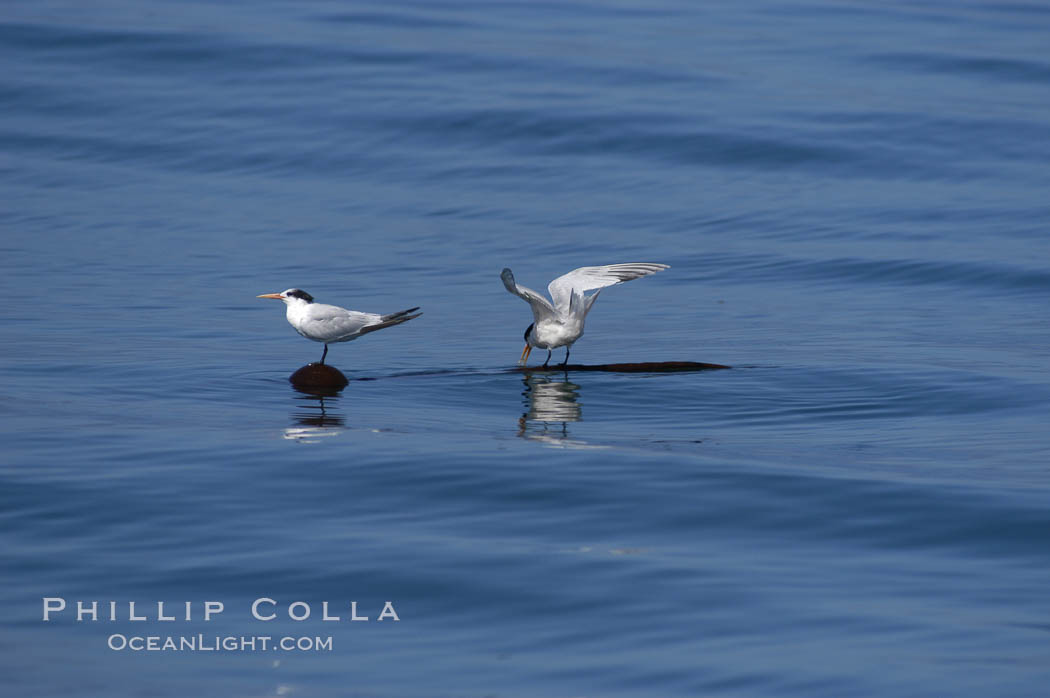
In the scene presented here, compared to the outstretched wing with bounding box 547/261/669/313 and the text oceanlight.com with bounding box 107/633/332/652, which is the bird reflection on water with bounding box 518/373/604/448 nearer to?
the outstretched wing with bounding box 547/261/669/313

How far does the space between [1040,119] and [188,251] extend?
62.6 ft

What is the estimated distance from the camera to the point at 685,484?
377 inches

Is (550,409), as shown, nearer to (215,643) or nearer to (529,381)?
(529,381)

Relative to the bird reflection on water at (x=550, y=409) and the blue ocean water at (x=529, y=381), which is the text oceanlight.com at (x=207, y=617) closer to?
the blue ocean water at (x=529, y=381)

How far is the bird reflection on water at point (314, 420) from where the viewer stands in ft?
35.3

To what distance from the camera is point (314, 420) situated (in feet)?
37.2

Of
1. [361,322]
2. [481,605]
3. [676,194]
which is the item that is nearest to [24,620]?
[481,605]

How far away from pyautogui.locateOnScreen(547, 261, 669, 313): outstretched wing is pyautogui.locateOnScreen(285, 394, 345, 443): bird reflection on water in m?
2.34

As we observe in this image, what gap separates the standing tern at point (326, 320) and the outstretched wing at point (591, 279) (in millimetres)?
1706

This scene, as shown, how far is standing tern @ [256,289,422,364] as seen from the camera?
11.8m

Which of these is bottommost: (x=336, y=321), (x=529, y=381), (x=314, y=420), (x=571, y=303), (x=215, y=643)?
(x=215, y=643)

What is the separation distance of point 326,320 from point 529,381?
2336 mm

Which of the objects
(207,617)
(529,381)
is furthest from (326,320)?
(207,617)

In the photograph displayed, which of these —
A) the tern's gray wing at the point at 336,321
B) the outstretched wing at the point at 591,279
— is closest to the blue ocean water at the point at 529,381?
the tern's gray wing at the point at 336,321
